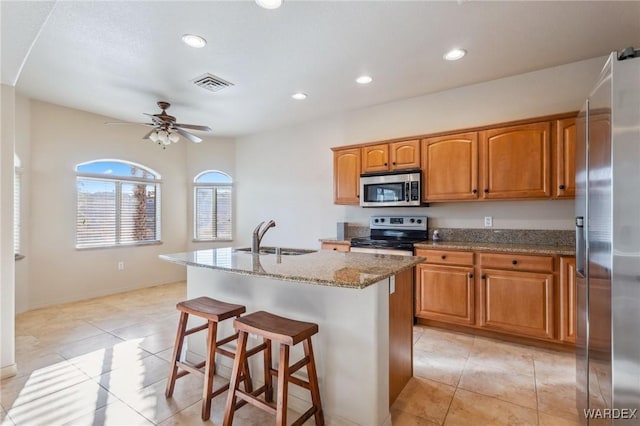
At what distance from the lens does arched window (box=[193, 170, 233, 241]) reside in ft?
19.5

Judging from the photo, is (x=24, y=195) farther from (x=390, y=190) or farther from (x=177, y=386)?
(x=390, y=190)

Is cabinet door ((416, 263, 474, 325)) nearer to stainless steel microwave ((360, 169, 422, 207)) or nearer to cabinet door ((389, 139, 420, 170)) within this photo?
stainless steel microwave ((360, 169, 422, 207))

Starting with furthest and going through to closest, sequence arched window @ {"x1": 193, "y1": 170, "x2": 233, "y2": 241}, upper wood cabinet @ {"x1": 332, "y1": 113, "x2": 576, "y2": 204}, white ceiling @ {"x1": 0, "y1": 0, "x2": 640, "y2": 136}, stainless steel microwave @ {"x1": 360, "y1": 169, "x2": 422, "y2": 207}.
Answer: arched window @ {"x1": 193, "y1": 170, "x2": 233, "y2": 241} → stainless steel microwave @ {"x1": 360, "y1": 169, "x2": 422, "y2": 207} → upper wood cabinet @ {"x1": 332, "y1": 113, "x2": 576, "y2": 204} → white ceiling @ {"x1": 0, "y1": 0, "x2": 640, "y2": 136}

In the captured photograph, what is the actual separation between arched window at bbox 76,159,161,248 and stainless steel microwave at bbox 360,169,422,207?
3814 mm

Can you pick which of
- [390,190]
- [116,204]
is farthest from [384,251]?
[116,204]

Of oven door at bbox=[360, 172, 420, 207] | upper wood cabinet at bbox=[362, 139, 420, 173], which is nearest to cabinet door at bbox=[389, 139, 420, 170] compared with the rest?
upper wood cabinet at bbox=[362, 139, 420, 173]

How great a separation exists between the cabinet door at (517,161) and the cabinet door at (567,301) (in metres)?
0.68

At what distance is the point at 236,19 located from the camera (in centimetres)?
228

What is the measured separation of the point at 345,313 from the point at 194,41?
8.17 feet

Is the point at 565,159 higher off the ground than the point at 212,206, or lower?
higher

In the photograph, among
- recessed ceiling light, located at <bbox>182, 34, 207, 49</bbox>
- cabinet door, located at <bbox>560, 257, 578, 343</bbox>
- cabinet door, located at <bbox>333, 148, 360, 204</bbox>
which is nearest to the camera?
recessed ceiling light, located at <bbox>182, 34, 207, 49</bbox>

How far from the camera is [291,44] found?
2619 mm

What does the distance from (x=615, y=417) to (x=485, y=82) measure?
10.9ft

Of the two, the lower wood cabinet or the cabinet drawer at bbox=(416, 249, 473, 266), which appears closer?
the lower wood cabinet
